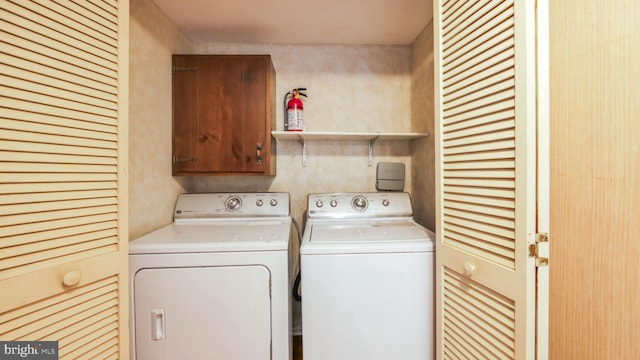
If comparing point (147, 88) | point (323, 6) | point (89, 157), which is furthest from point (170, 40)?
point (89, 157)

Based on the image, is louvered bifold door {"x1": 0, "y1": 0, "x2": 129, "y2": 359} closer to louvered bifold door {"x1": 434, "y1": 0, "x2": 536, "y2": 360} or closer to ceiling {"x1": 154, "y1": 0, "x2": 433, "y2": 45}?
ceiling {"x1": 154, "y1": 0, "x2": 433, "y2": 45}

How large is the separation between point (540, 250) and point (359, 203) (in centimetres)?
119

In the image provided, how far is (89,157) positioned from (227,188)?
1.34m

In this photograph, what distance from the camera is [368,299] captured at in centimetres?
131

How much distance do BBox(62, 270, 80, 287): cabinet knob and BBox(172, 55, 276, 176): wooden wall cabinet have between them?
41.7 inches

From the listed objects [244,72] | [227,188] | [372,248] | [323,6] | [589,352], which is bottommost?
[589,352]

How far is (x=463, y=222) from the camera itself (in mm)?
1065

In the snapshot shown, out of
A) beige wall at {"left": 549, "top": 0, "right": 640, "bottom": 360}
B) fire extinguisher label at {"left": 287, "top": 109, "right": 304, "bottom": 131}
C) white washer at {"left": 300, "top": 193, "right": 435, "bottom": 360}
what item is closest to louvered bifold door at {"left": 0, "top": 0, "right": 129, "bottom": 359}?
white washer at {"left": 300, "top": 193, "right": 435, "bottom": 360}

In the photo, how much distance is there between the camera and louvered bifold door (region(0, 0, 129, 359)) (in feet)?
2.40

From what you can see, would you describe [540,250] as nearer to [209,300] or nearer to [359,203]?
[359,203]

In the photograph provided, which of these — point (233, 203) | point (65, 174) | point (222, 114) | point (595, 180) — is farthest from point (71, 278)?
point (595, 180)

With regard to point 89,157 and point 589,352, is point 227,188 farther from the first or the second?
point 589,352

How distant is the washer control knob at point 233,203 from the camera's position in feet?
6.18

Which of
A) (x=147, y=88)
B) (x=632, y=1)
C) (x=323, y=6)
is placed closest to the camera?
(x=632, y=1)
